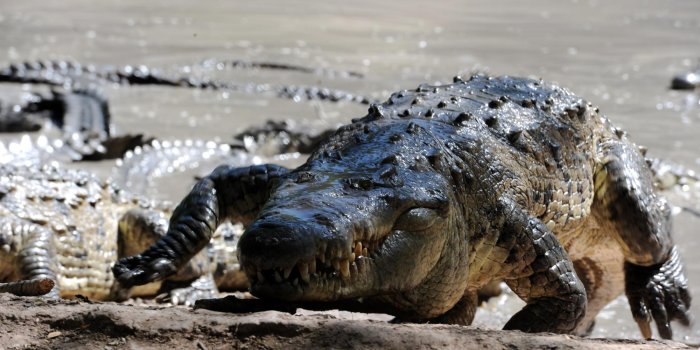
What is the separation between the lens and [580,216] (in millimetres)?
4188

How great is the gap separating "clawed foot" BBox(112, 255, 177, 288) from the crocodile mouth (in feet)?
3.51

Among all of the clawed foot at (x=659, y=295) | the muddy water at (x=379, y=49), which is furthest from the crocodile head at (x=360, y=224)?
the muddy water at (x=379, y=49)

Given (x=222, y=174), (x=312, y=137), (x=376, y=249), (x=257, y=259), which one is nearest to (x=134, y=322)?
(x=257, y=259)

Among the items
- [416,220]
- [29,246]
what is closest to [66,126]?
[29,246]

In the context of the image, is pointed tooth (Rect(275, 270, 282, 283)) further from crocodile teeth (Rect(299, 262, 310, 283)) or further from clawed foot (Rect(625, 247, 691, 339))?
clawed foot (Rect(625, 247, 691, 339))

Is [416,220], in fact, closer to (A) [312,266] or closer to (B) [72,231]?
(A) [312,266]

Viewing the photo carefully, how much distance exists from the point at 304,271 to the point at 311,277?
0.04 m

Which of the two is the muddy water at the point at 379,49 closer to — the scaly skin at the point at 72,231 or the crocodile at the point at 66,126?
the crocodile at the point at 66,126

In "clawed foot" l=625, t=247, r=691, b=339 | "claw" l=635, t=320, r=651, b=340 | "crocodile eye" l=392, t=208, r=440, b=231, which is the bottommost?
"claw" l=635, t=320, r=651, b=340

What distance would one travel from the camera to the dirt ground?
2406 mm

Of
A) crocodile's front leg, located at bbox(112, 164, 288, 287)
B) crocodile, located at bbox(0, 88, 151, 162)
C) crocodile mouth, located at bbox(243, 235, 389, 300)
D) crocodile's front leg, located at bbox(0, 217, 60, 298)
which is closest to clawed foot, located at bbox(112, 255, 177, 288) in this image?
crocodile's front leg, located at bbox(112, 164, 288, 287)

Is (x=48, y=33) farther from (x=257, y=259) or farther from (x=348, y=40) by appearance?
(x=257, y=259)

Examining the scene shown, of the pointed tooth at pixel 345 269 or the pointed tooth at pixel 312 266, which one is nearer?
the pointed tooth at pixel 312 266

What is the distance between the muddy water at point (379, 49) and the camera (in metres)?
9.71
